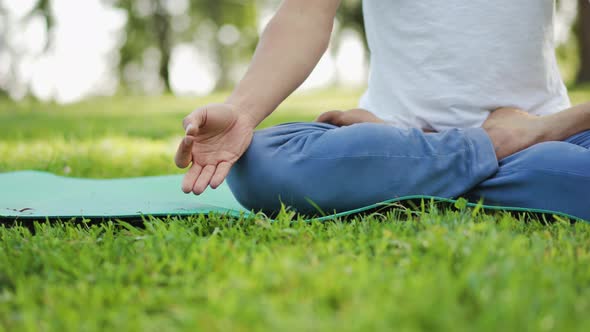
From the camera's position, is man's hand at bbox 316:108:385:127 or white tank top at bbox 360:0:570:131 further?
man's hand at bbox 316:108:385:127

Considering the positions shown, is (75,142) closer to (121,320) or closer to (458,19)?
(458,19)

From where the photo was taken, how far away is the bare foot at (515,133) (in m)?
1.84

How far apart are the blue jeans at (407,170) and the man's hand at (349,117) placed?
325 mm

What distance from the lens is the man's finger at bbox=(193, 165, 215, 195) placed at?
5.64 ft

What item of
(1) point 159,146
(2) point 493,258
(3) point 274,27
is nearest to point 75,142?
(1) point 159,146

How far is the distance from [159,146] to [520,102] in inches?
110

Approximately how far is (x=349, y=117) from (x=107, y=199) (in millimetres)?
940

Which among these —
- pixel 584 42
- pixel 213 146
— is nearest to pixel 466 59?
pixel 213 146

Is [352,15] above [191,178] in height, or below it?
below

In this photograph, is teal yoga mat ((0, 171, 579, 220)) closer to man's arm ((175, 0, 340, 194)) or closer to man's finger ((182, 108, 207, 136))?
man's arm ((175, 0, 340, 194))

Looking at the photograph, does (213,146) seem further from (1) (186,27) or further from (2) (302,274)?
(1) (186,27)

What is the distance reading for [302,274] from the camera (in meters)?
1.11

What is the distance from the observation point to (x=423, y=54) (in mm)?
2057

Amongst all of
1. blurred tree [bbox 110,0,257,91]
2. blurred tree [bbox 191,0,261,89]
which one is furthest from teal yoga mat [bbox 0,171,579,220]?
blurred tree [bbox 191,0,261,89]
